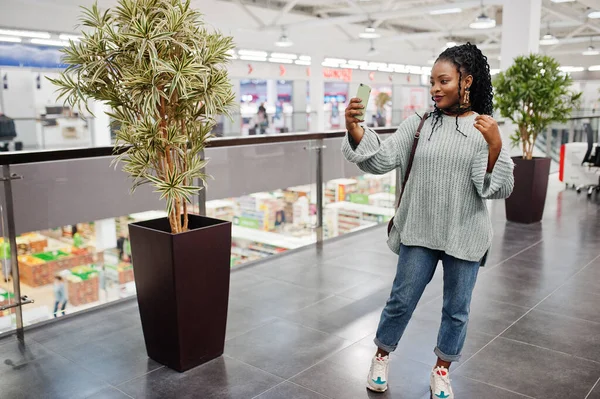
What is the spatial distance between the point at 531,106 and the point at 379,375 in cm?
451

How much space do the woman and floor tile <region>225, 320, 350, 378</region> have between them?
635mm

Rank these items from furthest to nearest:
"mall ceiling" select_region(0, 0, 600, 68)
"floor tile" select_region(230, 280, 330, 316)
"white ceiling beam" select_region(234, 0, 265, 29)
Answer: "white ceiling beam" select_region(234, 0, 265, 29) → "mall ceiling" select_region(0, 0, 600, 68) → "floor tile" select_region(230, 280, 330, 316)

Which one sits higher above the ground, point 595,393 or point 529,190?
point 529,190

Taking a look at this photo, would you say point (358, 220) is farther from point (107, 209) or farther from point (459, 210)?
point (459, 210)

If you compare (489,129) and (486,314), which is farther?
(486,314)

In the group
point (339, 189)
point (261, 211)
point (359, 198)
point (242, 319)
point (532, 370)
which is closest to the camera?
point (532, 370)

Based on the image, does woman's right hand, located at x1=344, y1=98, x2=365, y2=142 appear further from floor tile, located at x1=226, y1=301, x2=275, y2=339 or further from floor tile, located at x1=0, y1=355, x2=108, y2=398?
floor tile, located at x1=0, y1=355, x2=108, y2=398

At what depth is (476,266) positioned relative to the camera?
2350 mm

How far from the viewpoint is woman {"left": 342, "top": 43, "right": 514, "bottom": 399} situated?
223cm

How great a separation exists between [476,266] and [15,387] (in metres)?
2.16

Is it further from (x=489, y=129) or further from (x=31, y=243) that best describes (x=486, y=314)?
(x=31, y=243)

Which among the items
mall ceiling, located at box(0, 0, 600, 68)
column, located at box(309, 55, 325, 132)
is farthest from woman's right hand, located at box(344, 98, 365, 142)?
column, located at box(309, 55, 325, 132)

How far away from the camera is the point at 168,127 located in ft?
8.72

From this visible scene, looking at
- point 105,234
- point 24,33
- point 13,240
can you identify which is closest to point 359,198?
point 105,234
